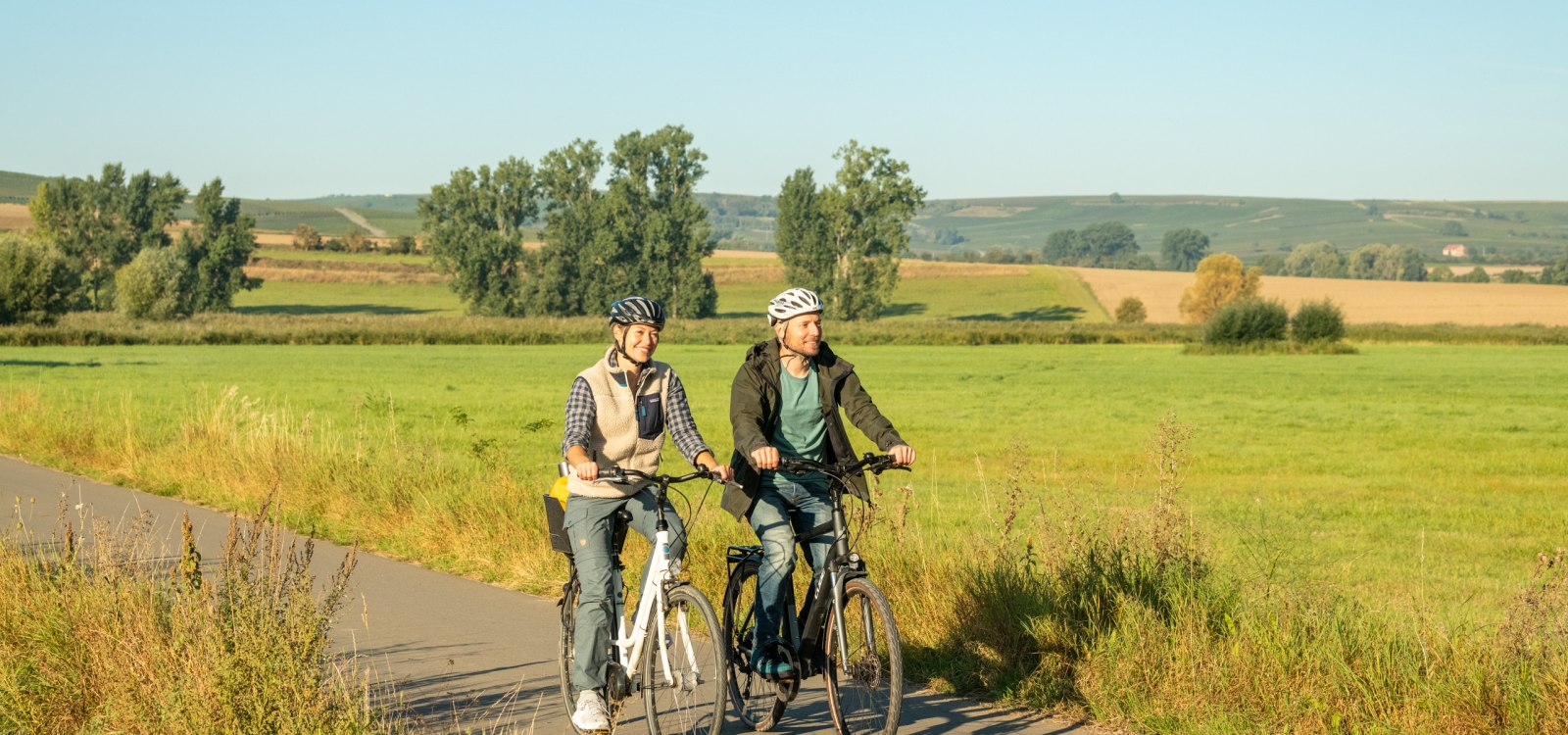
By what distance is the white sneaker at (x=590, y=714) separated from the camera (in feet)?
20.3

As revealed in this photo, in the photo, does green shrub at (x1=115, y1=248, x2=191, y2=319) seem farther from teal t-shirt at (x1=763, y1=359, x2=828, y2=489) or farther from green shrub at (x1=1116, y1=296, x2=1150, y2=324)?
teal t-shirt at (x1=763, y1=359, x2=828, y2=489)

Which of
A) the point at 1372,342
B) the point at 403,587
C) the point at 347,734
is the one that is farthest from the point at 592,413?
the point at 1372,342

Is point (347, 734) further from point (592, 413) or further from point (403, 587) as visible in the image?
point (403, 587)

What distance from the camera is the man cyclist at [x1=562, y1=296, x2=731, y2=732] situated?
20.8 ft

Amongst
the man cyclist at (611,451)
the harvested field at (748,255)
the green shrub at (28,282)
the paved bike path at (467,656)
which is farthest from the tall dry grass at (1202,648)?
the harvested field at (748,255)

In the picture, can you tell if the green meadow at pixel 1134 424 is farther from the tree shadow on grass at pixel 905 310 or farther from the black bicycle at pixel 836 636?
the tree shadow on grass at pixel 905 310

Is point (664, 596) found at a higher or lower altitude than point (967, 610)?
higher

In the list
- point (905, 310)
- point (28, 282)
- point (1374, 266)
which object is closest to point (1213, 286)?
point (905, 310)

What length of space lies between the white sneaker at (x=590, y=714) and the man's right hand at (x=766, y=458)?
111cm

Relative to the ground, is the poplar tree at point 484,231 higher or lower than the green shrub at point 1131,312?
higher

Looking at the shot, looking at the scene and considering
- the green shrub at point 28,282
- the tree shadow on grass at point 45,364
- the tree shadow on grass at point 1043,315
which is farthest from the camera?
the tree shadow on grass at point 1043,315

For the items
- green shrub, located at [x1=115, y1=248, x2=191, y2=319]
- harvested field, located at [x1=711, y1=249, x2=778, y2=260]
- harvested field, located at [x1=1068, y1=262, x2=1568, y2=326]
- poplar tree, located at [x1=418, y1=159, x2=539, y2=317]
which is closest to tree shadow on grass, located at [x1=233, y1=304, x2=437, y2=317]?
poplar tree, located at [x1=418, y1=159, x2=539, y2=317]

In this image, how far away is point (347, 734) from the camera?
531cm

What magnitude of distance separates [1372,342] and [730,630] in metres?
89.2
